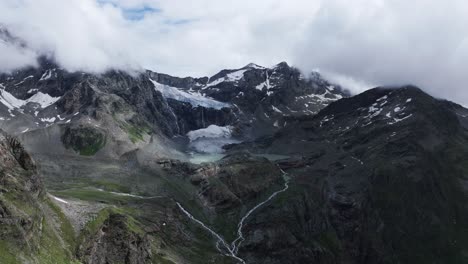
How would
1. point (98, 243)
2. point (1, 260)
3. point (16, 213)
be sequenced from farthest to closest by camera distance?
point (98, 243) < point (16, 213) < point (1, 260)

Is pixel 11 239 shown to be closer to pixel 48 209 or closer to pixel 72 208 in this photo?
pixel 48 209

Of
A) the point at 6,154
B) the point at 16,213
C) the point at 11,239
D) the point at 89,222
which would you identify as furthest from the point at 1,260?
the point at 89,222

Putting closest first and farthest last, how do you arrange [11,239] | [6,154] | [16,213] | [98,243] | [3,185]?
[11,239] → [16,213] → [3,185] → [6,154] → [98,243]

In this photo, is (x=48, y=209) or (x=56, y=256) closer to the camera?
(x=56, y=256)

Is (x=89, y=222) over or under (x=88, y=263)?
over

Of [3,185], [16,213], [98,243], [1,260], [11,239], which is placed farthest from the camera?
[98,243]

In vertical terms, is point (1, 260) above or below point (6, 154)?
below

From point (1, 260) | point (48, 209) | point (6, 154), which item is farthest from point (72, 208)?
point (1, 260)

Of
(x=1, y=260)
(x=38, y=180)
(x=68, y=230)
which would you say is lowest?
(x=1, y=260)

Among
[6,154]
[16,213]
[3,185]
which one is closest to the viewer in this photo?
[16,213]

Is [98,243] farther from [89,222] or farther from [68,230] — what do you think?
[68,230]
